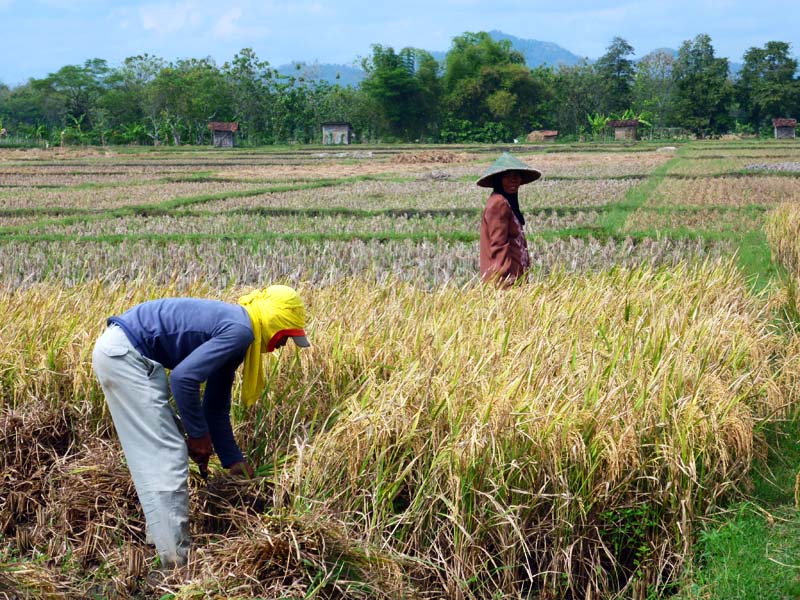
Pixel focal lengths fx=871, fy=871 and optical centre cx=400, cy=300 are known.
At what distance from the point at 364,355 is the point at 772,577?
6.53ft

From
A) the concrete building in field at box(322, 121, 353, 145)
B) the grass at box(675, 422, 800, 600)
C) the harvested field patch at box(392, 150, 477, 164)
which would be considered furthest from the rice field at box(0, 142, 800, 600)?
the concrete building in field at box(322, 121, 353, 145)

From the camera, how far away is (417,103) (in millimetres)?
54281

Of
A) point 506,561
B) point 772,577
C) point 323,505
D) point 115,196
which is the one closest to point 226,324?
point 323,505

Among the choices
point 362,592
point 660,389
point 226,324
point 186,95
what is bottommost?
point 362,592

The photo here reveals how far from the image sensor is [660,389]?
12.2ft

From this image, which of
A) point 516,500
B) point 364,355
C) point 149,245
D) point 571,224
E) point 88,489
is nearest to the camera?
point 516,500

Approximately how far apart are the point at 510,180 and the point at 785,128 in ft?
158

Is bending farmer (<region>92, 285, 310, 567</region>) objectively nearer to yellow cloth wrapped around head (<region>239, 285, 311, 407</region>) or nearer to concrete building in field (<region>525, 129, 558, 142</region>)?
yellow cloth wrapped around head (<region>239, 285, 311, 407</region>)

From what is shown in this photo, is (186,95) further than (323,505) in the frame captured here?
Yes

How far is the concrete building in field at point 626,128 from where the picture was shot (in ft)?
168

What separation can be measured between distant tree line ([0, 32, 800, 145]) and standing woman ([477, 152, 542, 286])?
157 feet

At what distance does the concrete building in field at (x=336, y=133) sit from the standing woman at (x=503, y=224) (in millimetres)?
45301

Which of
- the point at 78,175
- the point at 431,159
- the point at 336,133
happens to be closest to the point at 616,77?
the point at 336,133

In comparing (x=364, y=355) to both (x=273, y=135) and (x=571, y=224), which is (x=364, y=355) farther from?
(x=273, y=135)
